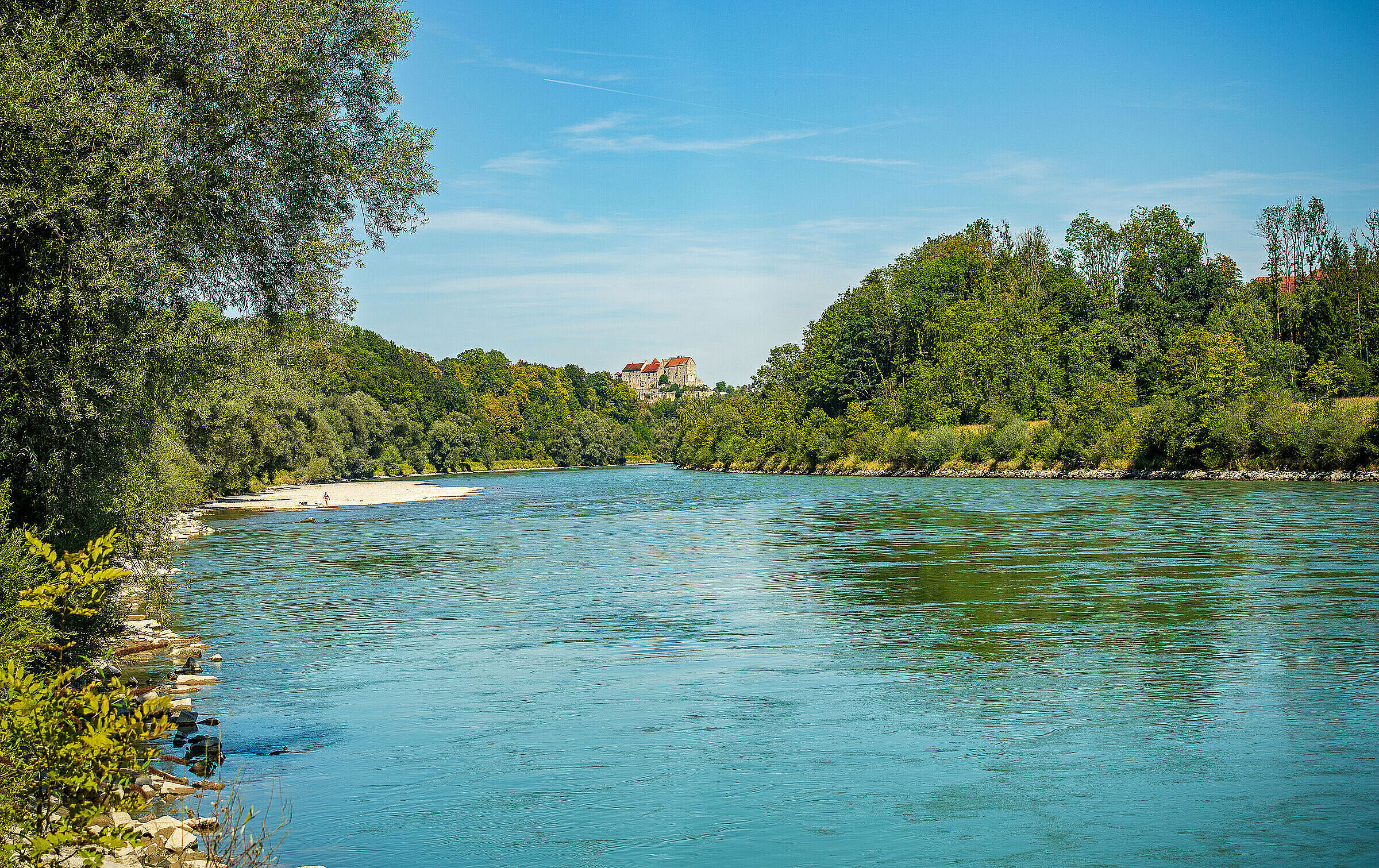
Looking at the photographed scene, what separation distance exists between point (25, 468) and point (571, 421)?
18788 centimetres

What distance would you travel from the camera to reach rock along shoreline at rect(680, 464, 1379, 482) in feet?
183

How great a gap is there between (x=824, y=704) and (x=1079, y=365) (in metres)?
98.2

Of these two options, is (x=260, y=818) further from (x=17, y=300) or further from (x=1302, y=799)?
(x=1302, y=799)

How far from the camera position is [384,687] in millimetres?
15742

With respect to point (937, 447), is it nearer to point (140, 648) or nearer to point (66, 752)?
point (140, 648)

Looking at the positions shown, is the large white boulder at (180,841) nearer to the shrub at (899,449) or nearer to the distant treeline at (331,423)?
the distant treeline at (331,423)

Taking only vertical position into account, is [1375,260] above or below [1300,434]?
above

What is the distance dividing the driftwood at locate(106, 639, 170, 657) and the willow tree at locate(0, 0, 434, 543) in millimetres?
3244

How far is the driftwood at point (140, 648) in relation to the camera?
16797 mm

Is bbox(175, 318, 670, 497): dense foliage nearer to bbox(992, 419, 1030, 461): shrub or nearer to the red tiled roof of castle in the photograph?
bbox(992, 419, 1030, 461): shrub

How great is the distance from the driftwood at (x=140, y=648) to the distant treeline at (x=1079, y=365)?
58.5 meters

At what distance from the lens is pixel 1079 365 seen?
342 feet

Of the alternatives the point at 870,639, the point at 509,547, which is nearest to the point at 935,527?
the point at 509,547

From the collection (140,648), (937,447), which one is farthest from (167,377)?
(937,447)
